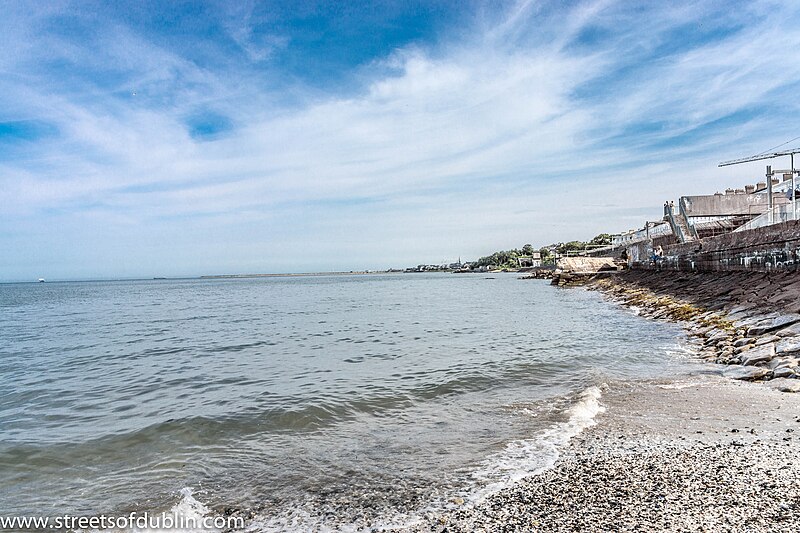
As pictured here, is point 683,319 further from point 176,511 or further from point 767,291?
point 176,511

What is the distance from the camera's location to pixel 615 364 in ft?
40.0

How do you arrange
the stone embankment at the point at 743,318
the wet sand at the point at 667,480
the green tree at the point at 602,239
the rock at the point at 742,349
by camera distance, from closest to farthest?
the wet sand at the point at 667,480
the stone embankment at the point at 743,318
the rock at the point at 742,349
the green tree at the point at 602,239

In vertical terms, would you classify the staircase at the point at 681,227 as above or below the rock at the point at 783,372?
above

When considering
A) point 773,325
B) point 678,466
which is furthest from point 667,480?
point 773,325

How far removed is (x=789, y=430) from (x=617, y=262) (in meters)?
68.5

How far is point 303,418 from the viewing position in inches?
347

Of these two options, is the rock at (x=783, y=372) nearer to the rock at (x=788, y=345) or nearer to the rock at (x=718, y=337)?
the rock at (x=788, y=345)

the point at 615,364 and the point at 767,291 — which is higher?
the point at 767,291

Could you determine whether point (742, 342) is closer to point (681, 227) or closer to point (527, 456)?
point (527, 456)

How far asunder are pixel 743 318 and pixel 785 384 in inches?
319

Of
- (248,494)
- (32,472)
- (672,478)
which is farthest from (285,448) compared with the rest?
(672,478)

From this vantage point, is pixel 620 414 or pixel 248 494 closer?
pixel 248 494

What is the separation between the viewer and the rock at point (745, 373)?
927 centimetres

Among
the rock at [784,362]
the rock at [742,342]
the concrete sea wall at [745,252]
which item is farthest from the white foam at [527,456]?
the concrete sea wall at [745,252]
